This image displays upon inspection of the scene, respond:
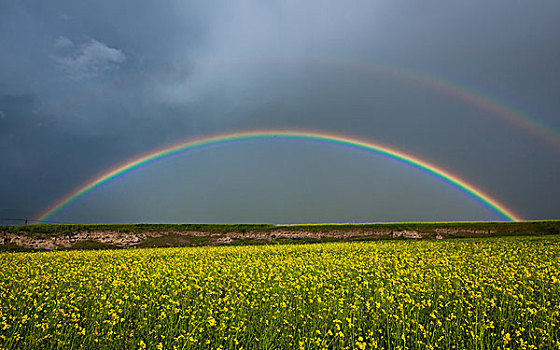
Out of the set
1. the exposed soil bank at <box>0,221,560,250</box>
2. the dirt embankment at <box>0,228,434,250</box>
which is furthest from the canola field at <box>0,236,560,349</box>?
the exposed soil bank at <box>0,221,560,250</box>

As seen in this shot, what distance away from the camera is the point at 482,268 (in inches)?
441

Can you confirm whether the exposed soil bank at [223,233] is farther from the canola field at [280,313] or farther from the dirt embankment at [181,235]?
the canola field at [280,313]

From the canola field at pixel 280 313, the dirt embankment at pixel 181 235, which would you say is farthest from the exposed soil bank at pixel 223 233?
the canola field at pixel 280 313

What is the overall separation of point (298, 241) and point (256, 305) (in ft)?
84.7

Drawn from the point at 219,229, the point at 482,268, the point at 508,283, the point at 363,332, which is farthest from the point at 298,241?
the point at 363,332

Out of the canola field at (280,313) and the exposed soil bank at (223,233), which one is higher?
the exposed soil bank at (223,233)

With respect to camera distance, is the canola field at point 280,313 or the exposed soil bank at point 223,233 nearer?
the canola field at point 280,313

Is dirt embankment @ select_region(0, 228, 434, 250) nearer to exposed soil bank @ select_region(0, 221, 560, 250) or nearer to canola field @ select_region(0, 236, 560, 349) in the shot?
exposed soil bank @ select_region(0, 221, 560, 250)

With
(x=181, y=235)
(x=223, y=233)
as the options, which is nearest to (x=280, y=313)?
(x=181, y=235)

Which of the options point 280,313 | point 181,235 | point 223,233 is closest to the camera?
point 280,313

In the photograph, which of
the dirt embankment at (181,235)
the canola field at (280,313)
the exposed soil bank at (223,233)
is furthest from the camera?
the exposed soil bank at (223,233)

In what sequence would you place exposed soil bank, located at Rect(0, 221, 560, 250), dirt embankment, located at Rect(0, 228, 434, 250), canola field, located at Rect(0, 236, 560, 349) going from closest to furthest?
canola field, located at Rect(0, 236, 560, 349) < dirt embankment, located at Rect(0, 228, 434, 250) < exposed soil bank, located at Rect(0, 221, 560, 250)

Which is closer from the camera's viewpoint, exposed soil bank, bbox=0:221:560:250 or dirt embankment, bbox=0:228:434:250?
dirt embankment, bbox=0:228:434:250

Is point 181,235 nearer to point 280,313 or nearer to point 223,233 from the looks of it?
point 223,233
